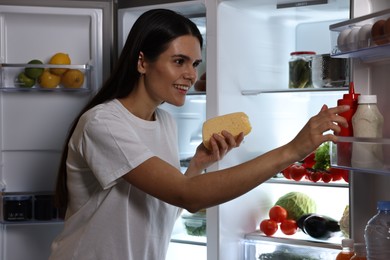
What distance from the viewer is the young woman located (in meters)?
1.98

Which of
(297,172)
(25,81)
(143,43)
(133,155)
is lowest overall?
(297,172)

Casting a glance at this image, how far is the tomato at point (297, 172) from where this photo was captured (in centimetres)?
287

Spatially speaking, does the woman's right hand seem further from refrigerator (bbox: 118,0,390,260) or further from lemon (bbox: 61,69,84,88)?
lemon (bbox: 61,69,84,88)

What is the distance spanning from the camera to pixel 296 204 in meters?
2.96

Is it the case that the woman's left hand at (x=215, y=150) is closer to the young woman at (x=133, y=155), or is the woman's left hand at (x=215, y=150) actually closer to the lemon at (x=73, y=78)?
the young woman at (x=133, y=155)

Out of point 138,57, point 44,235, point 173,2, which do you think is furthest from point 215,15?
point 44,235

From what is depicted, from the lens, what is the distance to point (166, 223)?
2.28m

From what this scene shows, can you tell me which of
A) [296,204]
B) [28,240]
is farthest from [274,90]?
[28,240]

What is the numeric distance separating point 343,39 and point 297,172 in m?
1.03

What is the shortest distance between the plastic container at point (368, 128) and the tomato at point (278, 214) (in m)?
1.05

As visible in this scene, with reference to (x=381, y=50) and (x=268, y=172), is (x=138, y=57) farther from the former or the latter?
(x=381, y=50)

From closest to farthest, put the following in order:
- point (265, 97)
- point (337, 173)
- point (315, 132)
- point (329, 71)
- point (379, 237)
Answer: point (315, 132)
point (379, 237)
point (329, 71)
point (337, 173)
point (265, 97)

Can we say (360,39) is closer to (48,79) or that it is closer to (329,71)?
(329,71)

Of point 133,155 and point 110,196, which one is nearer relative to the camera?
point 133,155
